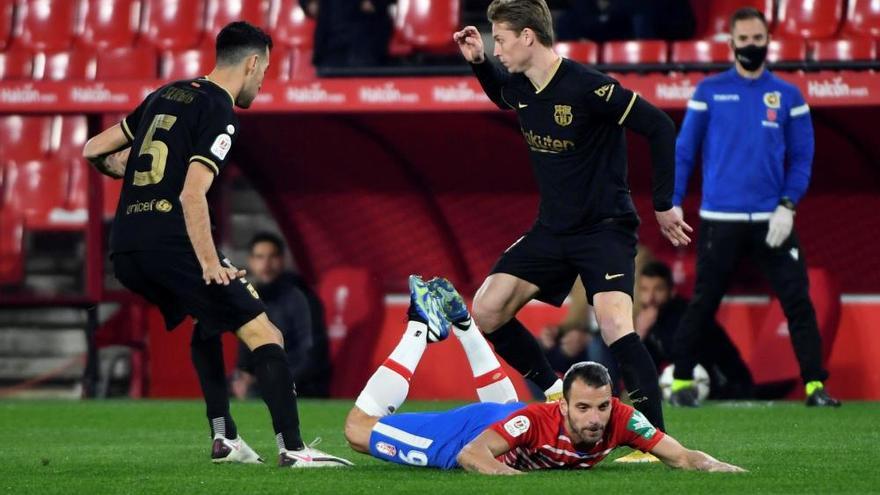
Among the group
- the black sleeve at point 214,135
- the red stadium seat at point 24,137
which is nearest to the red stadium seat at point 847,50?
the black sleeve at point 214,135

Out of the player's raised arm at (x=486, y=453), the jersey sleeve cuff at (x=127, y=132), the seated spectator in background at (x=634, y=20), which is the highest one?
the seated spectator in background at (x=634, y=20)

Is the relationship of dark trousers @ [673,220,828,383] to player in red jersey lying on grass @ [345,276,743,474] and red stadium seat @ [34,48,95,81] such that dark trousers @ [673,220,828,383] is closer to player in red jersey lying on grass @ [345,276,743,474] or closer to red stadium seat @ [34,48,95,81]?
player in red jersey lying on grass @ [345,276,743,474]

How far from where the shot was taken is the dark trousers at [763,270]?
948 cm

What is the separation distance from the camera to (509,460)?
6.00 m

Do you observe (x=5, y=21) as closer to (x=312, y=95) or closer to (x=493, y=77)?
(x=312, y=95)

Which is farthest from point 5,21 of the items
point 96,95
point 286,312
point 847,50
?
point 847,50

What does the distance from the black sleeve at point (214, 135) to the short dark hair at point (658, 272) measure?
514 centimetres

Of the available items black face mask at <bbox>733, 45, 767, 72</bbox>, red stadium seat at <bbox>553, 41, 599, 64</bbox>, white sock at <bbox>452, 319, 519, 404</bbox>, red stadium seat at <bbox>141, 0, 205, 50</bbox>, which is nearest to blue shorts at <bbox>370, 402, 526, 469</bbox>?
white sock at <bbox>452, 319, 519, 404</bbox>

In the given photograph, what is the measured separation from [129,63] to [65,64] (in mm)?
753

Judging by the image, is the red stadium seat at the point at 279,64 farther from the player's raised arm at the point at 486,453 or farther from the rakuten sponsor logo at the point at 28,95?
the player's raised arm at the point at 486,453

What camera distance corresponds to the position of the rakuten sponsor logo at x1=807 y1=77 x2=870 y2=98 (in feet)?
33.6

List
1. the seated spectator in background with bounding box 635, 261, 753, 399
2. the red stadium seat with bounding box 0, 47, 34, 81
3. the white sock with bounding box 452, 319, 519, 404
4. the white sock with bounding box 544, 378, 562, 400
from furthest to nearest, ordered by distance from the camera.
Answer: the red stadium seat with bounding box 0, 47, 34, 81 → the seated spectator in background with bounding box 635, 261, 753, 399 → the white sock with bounding box 544, 378, 562, 400 → the white sock with bounding box 452, 319, 519, 404

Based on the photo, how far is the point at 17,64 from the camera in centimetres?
1416

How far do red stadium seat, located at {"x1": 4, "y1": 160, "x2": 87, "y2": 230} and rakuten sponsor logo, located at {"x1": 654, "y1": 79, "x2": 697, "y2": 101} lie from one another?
5.08 metres
